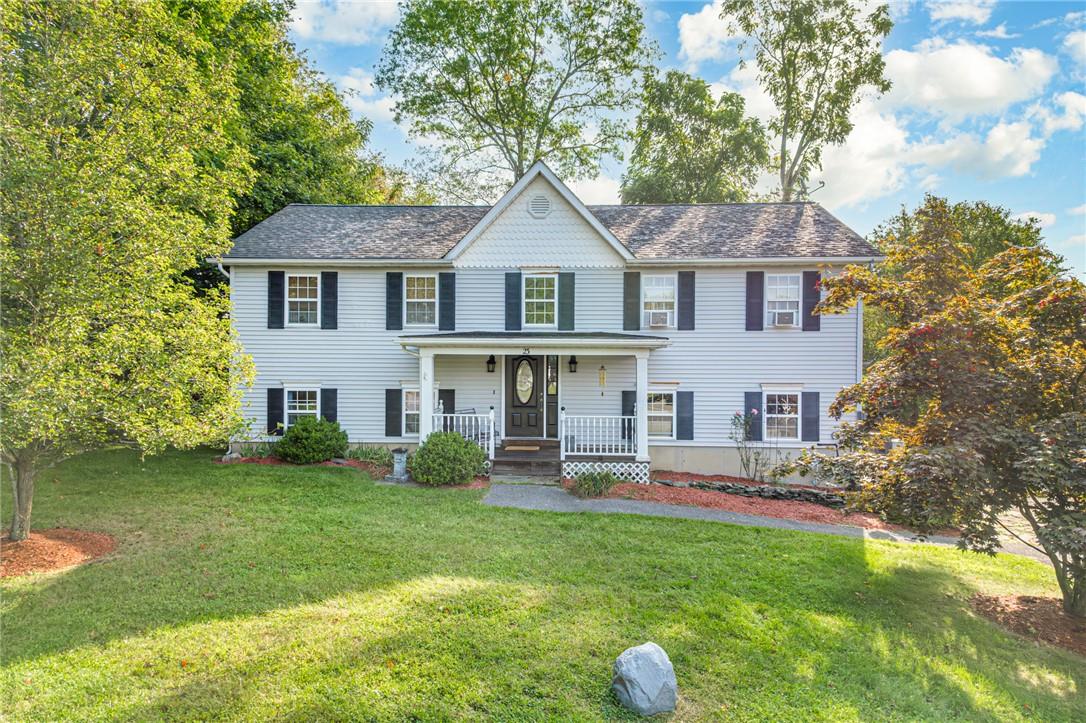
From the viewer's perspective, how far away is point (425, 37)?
2284cm

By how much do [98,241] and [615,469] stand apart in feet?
33.4

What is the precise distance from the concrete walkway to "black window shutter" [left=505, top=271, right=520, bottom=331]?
508cm

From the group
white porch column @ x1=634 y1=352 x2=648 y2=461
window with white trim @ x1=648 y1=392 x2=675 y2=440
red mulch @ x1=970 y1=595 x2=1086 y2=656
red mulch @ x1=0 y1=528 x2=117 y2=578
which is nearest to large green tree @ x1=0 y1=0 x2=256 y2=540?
red mulch @ x1=0 y1=528 x2=117 y2=578

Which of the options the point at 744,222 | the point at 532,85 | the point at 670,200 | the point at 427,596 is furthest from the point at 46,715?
the point at 670,200

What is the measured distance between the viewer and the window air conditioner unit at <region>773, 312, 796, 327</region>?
42.9 ft

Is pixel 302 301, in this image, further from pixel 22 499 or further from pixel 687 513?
pixel 687 513

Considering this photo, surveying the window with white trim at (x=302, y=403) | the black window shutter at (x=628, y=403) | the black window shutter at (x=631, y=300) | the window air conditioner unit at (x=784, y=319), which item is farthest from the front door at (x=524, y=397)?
the window air conditioner unit at (x=784, y=319)

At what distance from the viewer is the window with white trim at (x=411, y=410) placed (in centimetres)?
1348

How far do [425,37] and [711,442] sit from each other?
22557mm

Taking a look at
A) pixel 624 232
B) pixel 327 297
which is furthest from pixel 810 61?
pixel 327 297

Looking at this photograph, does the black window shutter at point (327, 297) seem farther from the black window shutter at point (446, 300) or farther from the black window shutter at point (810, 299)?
the black window shutter at point (810, 299)

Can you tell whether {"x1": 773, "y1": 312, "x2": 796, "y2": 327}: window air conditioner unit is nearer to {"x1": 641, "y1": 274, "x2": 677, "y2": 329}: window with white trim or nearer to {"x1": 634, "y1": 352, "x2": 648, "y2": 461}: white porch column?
{"x1": 641, "y1": 274, "x2": 677, "y2": 329}: window with white trim

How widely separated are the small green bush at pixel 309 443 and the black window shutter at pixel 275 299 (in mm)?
2896

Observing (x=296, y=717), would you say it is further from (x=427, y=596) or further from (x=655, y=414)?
(x=655, y=414)
